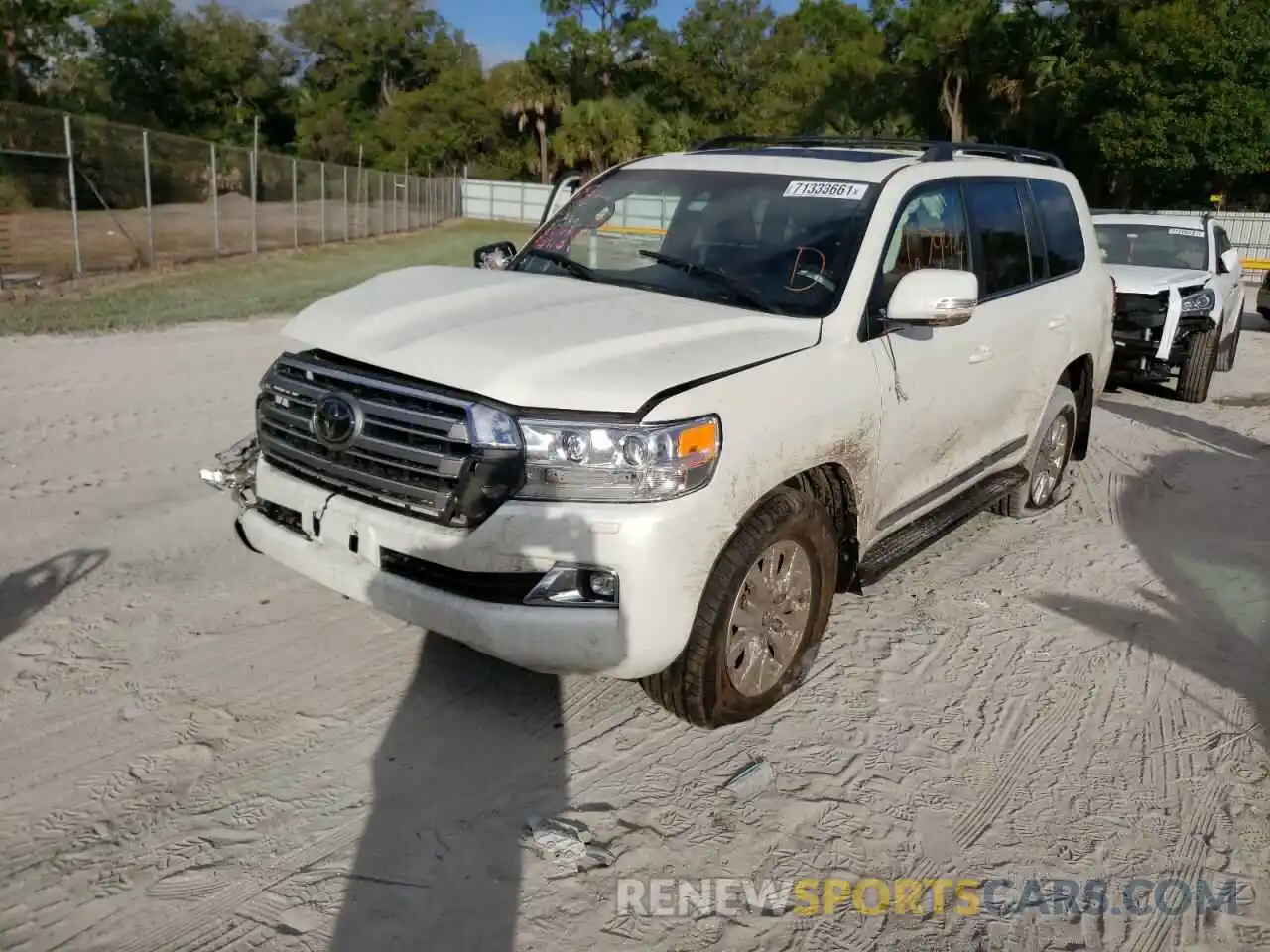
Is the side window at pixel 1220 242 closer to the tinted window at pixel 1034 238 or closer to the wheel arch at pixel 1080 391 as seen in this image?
the wheel arch at pixel 1080 391

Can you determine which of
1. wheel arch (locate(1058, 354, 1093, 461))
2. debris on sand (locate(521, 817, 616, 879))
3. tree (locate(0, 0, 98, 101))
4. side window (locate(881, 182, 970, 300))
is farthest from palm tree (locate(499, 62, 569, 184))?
debris on sand (locate(521, 817, 616, 879))

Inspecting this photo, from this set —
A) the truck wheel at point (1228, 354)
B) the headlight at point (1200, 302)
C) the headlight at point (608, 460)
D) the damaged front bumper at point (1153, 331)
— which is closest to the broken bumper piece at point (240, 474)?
the headlight at point (608, 460)

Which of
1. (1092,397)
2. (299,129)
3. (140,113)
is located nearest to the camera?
(1092,397)

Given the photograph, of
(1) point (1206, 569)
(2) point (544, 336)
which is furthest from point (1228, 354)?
(2) point (544, 336)

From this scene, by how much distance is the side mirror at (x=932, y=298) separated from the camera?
13.4ft

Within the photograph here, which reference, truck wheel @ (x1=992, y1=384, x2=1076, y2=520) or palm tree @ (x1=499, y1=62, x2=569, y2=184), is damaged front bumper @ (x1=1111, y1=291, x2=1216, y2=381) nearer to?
truck wheel @ (x1=992, y1=384, x2=1076, y2=520)

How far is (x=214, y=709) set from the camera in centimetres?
383

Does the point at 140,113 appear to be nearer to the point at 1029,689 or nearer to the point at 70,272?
the point at 70,272

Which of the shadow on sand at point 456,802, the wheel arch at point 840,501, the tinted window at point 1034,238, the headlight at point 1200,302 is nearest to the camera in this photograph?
the shadow on sand at point 456,802

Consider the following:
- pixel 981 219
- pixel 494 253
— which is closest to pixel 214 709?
pixel 494 253

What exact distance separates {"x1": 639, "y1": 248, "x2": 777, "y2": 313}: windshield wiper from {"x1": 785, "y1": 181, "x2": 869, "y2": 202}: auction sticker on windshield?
52cm

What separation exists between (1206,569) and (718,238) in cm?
325

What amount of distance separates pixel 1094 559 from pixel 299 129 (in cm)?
6265

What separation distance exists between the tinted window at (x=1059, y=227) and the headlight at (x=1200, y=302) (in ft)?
15.0
